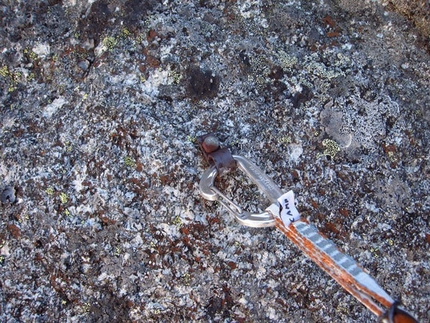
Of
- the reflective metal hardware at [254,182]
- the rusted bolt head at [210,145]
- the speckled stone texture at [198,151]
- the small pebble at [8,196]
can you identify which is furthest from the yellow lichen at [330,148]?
the small pebble at [8,196]

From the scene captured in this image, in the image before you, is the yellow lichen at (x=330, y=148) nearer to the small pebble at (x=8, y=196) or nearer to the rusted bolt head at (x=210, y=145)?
the rusted bolt head at (x=210, y=145)

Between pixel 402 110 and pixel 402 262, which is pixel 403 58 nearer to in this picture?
pixel 402 110

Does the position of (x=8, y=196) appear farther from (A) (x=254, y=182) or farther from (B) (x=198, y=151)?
(A) (x=254, y=182)

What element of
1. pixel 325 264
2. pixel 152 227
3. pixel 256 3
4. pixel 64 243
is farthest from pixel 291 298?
pixel 256 3

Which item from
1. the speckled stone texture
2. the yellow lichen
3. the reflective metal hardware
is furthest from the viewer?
the yellow lichen

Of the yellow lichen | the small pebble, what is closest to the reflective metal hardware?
the yellow lichen

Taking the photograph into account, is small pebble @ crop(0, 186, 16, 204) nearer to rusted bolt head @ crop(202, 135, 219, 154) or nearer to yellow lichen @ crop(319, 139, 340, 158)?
rusted bolt head @ crop(202, 135, 219, 154)
